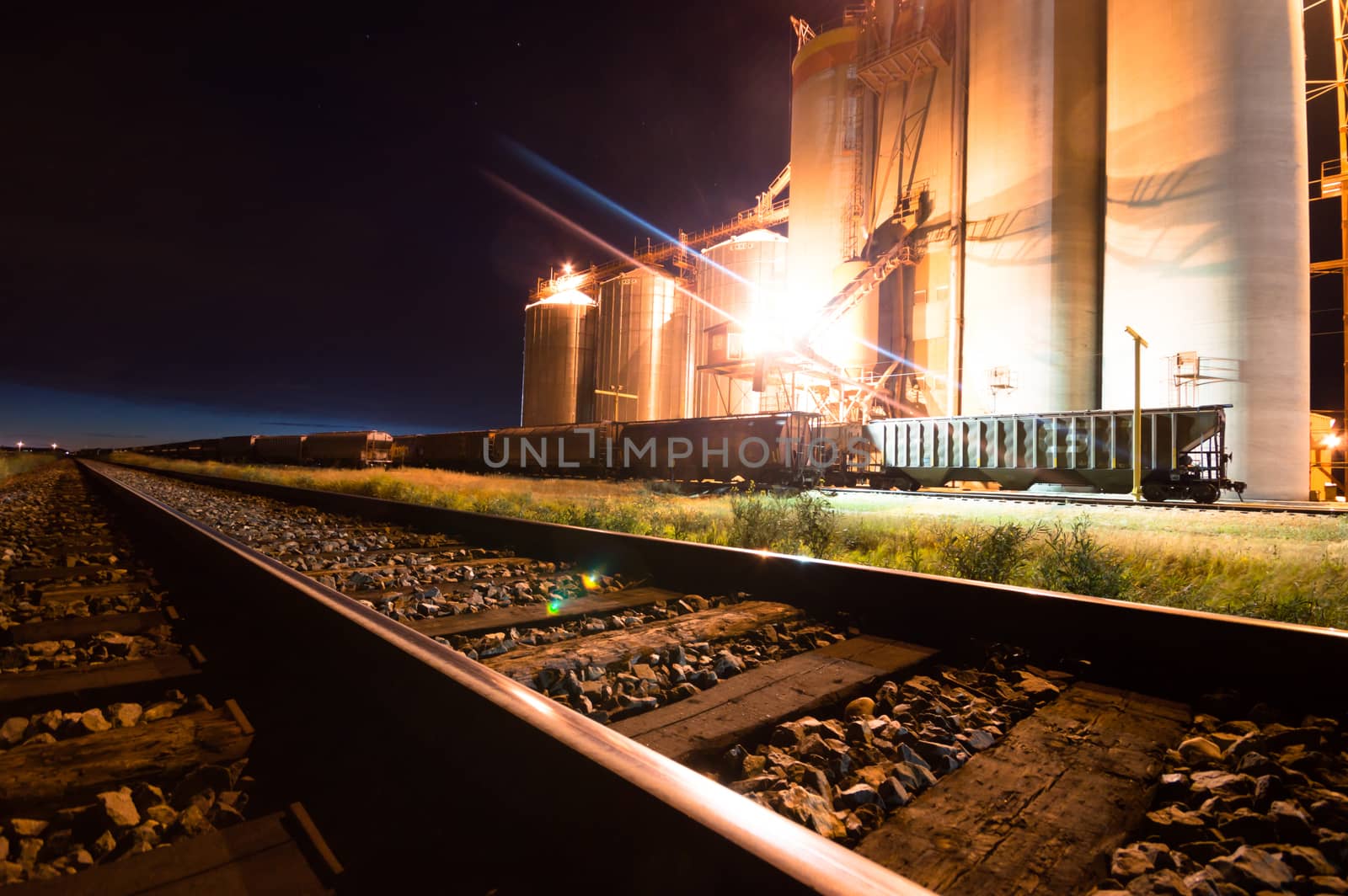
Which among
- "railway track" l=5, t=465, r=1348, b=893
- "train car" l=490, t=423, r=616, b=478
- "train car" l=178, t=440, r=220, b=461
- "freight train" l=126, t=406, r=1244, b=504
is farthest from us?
"train car" l=178, t=440, r=220, b=461

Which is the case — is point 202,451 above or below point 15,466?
above

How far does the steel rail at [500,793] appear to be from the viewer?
915mm

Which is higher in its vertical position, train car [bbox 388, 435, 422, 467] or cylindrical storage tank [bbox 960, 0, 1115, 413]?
cylindrical storage tank [bbox 960, 0, 1115, 413]

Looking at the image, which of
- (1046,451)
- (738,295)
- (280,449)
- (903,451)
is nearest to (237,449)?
(280,449)

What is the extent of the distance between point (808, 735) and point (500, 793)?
98 centimetres

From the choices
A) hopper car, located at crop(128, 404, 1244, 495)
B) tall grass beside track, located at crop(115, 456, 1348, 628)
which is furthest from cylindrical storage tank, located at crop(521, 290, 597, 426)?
tall grass beside track, located at crop(115, 456, 1348, 628)

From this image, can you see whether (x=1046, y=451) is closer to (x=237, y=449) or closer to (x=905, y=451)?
(x=905, y=451)

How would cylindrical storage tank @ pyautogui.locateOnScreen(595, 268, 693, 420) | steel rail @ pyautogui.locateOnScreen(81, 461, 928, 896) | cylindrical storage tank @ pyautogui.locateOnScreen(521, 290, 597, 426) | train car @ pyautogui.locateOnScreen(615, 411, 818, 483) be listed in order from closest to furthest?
1. steel rail @ pyautogui.locateOnScreen(81, 461, 928, 896)
2. train car @ pyautogui.locateOnScreen(615, 411, 818, 483)
3. cylindrical storage tank @ pyautogui.locateOnScreen(595, 268, 693, 420)
4. cylindrical storage tank @ pyautogui.locateOnScreen(521, 290, 597, 426)

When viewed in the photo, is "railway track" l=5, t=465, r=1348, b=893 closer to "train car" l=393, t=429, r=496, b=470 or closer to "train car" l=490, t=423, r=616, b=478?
"train car" l=490, t=423, r=616, b=478

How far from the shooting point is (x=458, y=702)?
5.11ft

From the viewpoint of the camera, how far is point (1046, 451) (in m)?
18.1

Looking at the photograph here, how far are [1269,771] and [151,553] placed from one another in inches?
319

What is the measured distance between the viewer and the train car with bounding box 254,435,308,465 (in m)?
40.7

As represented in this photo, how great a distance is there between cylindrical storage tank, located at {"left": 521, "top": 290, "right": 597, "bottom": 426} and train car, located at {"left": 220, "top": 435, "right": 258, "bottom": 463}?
67.8 ft
